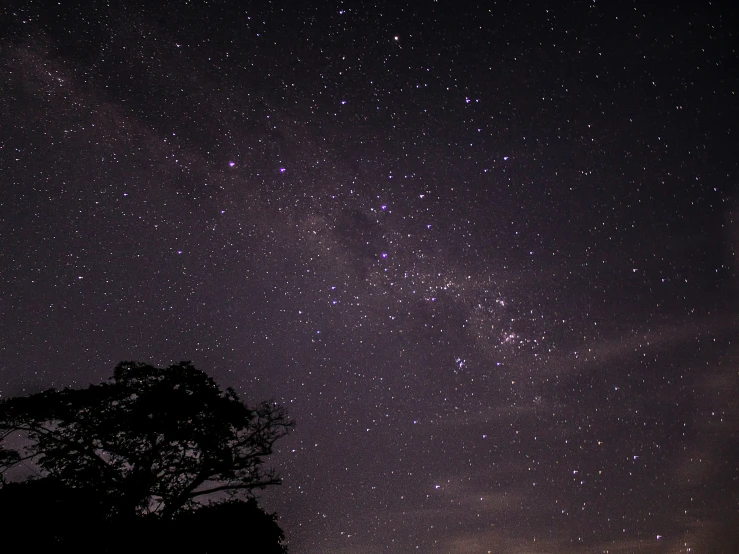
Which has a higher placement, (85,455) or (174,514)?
(85,455)

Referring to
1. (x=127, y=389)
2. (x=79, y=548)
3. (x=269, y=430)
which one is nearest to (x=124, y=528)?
(x=79, y=548)

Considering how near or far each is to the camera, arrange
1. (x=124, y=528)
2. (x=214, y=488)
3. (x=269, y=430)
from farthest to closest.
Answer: (x=269, y=430)
(x=214, y=488)
(x=124, y=528)

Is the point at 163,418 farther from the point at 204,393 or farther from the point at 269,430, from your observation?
the point at 269,430

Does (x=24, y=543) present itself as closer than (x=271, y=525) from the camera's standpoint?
Yes

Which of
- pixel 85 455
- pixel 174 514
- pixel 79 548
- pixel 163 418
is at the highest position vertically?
pixel 163 418

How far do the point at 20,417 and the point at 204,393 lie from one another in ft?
15.0

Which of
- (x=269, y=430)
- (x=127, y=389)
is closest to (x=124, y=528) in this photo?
(x=127, y=389)

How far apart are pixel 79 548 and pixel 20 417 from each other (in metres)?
3.94

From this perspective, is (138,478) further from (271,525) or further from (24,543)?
(271,525)

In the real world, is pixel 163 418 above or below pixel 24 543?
above

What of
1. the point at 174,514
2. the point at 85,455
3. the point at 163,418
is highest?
the point at 163,418

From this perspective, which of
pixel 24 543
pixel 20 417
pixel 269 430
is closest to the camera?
pixel 24 543

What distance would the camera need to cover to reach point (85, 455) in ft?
48.2

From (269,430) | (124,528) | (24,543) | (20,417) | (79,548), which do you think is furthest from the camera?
(269,430)
